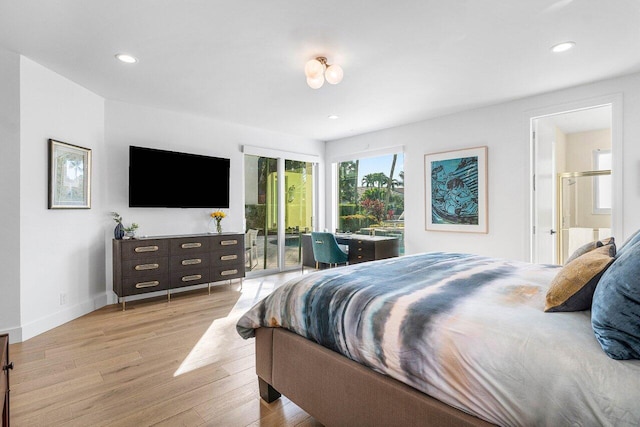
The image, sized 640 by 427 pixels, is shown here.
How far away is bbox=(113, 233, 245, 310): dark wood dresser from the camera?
3650 millimetres

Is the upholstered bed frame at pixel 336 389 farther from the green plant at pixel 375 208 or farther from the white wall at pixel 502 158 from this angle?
the green plant at pixel 375 208

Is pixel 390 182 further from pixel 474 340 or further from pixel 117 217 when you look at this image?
pixel 474 340

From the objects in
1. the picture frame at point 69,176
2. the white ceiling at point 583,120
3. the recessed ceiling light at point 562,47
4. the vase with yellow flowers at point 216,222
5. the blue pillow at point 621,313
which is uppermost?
the recessed ceiling light at point 562,47

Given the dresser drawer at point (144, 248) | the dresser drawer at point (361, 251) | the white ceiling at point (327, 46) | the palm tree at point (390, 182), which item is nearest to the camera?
the white ceiling at point (327, 46)

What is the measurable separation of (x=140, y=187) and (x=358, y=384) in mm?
3716

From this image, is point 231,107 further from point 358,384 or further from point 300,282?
point 358,384

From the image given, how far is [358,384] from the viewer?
4.58 feet

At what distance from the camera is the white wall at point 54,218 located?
290 centimetres

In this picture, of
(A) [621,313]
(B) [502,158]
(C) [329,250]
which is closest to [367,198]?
(C) [329,250]

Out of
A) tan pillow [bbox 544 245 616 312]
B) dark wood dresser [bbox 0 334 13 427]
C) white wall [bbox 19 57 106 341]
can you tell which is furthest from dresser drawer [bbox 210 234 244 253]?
tan pillow [bbox 544 245 616 312]

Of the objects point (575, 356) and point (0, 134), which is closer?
point (575, 356)

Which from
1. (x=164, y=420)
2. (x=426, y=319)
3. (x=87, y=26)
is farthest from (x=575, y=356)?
(x=87, y=26)

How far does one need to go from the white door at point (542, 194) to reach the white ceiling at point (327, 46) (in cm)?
64

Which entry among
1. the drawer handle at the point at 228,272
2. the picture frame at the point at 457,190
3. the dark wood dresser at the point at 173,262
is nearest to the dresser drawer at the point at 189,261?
the dark wood dresser at the point at 173,262
